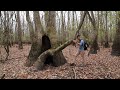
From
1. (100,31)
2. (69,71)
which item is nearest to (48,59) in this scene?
(69,71)

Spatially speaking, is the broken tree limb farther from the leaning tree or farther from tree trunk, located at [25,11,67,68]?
tree trunk, located at [25,11,67,68]

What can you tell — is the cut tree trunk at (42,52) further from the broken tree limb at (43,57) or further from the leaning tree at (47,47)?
the broken tree limb at (43,57)

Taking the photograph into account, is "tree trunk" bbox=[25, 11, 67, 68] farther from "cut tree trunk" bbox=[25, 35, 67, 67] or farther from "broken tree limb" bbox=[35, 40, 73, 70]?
"broken tree limb" bbox=[35, 40, 73, 70]

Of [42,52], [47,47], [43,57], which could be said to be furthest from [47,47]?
[43,57]

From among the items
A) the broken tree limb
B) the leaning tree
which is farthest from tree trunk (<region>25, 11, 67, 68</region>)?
the broken tree limb

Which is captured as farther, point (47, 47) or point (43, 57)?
point (47, 47)

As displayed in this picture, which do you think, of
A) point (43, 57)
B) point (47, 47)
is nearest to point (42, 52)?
point (47, 47)

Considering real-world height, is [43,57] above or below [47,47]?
below

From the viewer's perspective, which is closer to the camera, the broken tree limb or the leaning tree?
the broken tree limb

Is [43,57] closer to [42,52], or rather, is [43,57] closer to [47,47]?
[42,52]

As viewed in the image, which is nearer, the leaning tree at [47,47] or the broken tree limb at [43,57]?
the broken tree limb at [43,57]

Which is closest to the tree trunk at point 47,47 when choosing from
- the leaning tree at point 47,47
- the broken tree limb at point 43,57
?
the leaning tree at point 47,47

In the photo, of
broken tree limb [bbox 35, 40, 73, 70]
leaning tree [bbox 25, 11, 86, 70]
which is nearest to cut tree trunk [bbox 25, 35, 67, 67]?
leaning tree [bbox 25, 11, 86, 70]
